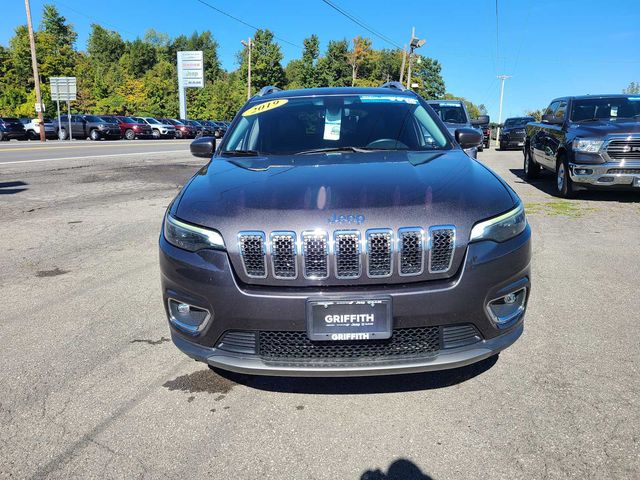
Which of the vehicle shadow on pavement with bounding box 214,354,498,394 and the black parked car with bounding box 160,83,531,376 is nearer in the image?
the black parked car with bounding box 160,83,531,376

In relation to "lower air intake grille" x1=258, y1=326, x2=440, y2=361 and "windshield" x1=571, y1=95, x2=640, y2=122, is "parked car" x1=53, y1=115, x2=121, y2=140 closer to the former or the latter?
"windshield" x1=571, y1=95, x2=640, y2=122

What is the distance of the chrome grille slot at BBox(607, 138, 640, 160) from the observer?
8367 mm

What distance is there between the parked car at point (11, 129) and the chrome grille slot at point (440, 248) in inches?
1577

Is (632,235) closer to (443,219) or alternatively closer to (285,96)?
(285,96)

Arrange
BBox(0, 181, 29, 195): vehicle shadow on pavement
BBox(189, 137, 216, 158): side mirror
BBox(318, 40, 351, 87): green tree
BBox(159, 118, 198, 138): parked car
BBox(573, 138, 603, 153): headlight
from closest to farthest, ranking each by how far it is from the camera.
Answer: BBox(189, 137, 216, 158): side mirror, BBox(573, 138, 603, 153): headlight, BBox(0, 181, 29, 195): vehicle shadow on pavement, BBox(159, 118, 198, 138): parked car, BBox(318, 40, 351, 87): green tree

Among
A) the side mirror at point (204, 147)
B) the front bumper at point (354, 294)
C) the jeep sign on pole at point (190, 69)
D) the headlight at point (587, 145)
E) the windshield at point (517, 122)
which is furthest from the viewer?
the jeep sign on pole at point (190, 69)

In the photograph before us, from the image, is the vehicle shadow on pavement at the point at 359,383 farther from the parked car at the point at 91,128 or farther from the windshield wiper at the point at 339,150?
the parked car at the point at 91,128

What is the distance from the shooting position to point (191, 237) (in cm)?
262

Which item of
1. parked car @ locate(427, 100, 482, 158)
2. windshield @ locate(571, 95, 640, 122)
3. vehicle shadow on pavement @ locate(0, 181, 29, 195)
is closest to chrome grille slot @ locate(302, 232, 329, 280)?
windshield @ locate(571, 95, 640, 122)

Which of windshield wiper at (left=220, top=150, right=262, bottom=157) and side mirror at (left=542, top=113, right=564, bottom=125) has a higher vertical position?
side mirror at (left=542, top=113, right=564, bottom=125)

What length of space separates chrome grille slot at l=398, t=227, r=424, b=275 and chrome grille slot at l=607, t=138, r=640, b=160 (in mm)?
7622

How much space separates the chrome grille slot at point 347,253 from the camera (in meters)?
2.41

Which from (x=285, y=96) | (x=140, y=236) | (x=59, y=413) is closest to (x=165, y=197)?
(x=140, y=236)

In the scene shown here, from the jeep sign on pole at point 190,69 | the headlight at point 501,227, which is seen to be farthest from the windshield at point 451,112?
the jeep sign on pole at point 190,69
